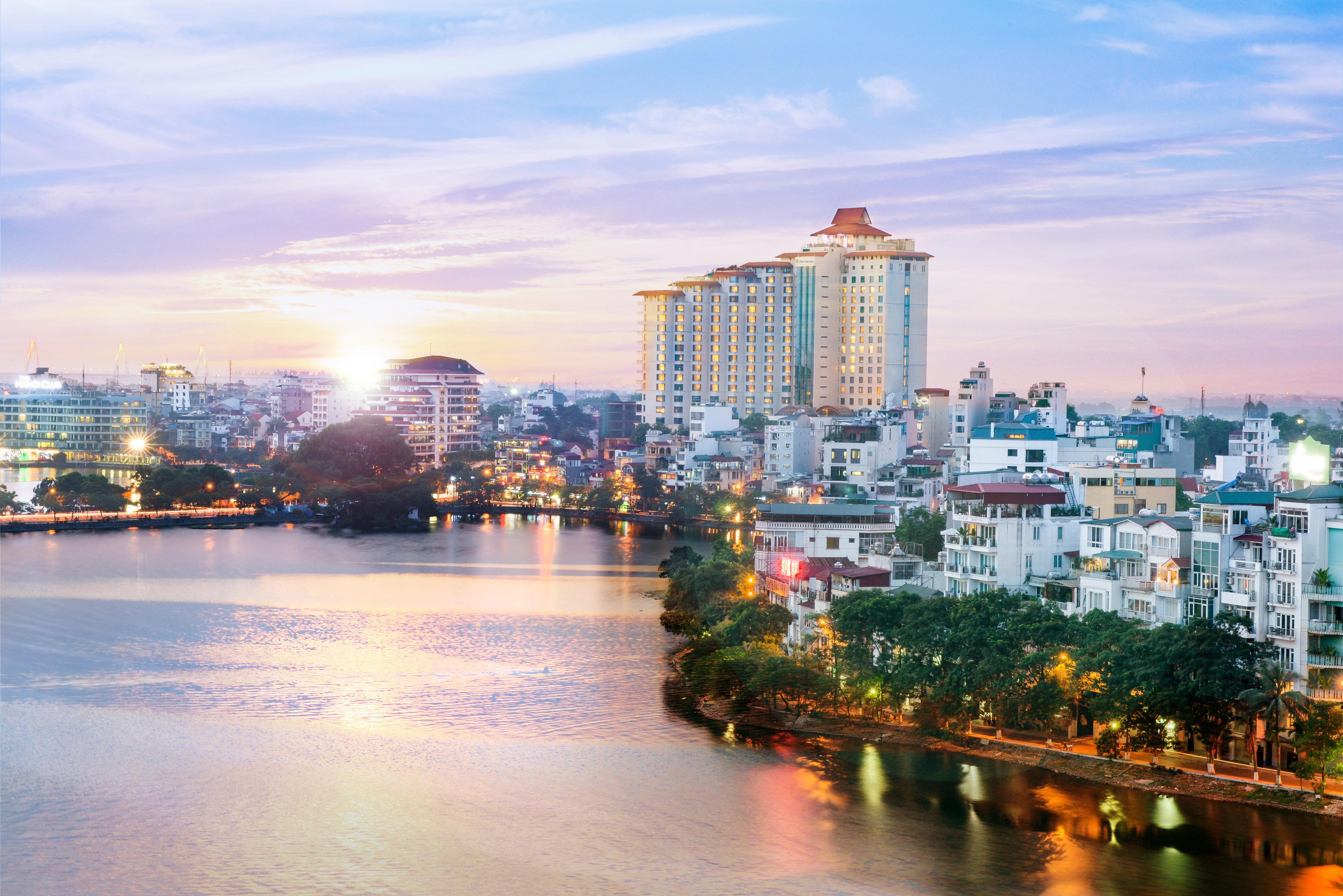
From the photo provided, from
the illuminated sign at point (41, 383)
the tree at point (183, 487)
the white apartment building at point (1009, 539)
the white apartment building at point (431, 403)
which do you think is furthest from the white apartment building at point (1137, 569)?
the illuminated sign at point (41, 383)

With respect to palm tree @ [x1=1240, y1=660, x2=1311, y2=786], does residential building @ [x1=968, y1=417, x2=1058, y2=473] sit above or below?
above

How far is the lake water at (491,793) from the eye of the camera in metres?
6.80

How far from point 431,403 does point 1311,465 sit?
30.3 m

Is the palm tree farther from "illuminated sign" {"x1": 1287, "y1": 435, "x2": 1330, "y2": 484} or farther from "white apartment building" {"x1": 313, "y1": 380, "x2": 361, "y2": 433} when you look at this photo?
"white apartment building" {"x1": 313, "y1": 380, "x2": 361, "y2": 433}

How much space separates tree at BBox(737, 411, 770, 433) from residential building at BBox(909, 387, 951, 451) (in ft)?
10.5

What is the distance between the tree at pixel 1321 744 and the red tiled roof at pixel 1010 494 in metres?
3.28

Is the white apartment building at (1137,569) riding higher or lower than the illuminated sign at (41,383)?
lower

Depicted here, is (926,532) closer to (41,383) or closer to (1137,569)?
(1137,569)

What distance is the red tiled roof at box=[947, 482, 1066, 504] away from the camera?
10516 millimetres

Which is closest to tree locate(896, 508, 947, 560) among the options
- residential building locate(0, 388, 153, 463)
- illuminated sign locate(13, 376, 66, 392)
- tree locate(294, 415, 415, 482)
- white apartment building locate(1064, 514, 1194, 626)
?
white apartment building locate(1064, 514, 1194, 626)

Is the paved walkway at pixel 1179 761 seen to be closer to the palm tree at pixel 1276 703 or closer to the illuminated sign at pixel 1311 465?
the palm tree at pixel 1276 703

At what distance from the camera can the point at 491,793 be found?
8.10 metres

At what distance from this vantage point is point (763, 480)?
2541cm

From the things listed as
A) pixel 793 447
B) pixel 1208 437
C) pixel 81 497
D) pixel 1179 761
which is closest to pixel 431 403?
pixel 81 497
